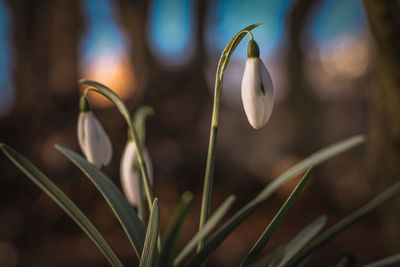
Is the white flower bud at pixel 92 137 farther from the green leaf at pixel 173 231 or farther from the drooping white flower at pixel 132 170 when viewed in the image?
the green leaf at pixel 173 231

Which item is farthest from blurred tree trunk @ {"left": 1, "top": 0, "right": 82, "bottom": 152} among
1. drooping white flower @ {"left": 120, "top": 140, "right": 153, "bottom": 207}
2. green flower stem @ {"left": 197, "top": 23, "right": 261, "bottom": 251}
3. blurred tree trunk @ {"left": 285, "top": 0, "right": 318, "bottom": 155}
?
green flower stem @ {"left": 197, "top": 23, "right": 261, "bottom": 251}

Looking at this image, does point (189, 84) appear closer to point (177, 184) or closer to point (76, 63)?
point (177, 184)

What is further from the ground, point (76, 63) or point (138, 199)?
point (76, 63)

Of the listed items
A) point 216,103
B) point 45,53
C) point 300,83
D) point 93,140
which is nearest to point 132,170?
point 93,140

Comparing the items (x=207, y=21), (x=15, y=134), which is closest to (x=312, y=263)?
(x=15, y=134)

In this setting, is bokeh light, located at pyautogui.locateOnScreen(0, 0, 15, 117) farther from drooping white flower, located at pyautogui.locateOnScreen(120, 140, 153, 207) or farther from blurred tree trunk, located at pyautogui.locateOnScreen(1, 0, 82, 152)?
drooping white flower, located at pyautogui.locateOnScreen(120, 140, 153, 207)

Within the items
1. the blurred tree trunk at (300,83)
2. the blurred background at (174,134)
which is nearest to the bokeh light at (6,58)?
the blurred background at (174,134)
